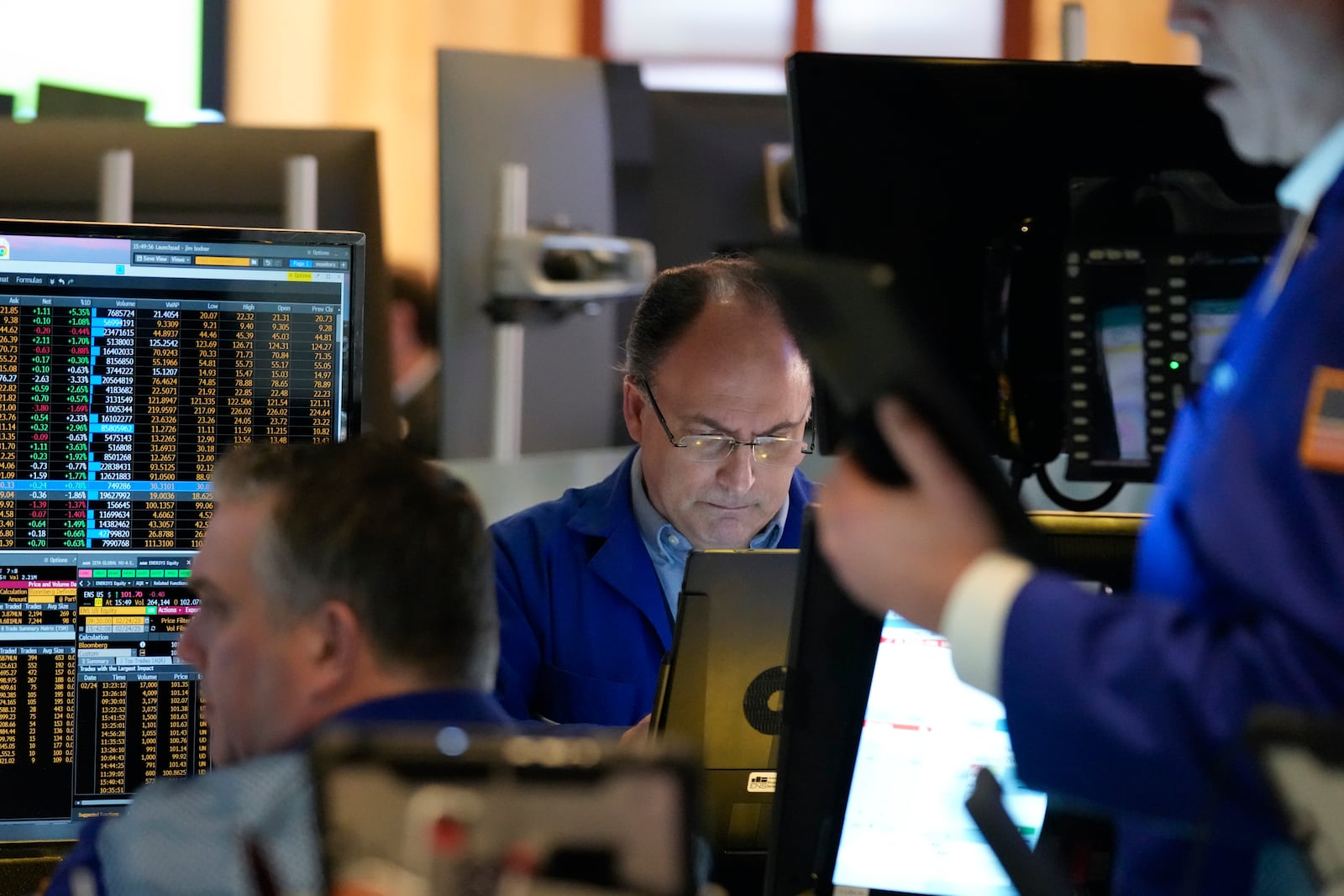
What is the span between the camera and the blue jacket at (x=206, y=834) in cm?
91

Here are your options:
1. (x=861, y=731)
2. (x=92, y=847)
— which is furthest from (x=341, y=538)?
(x=861, y=731)

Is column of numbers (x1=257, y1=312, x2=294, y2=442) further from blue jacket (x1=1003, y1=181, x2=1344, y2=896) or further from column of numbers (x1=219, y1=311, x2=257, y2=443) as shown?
blue jacket (x1=1003, y1=181, x2=1344, y2=896)

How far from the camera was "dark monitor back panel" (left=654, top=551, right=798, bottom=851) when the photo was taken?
1.39 meters

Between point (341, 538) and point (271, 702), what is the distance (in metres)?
0.13

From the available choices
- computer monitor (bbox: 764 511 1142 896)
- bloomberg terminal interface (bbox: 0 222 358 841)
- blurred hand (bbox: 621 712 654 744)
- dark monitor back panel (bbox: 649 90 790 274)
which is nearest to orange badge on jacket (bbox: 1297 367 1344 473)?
computer monitor (bbox: 764 511 1142 896)

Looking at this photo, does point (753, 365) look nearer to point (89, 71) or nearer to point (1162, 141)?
point (1162, 141)

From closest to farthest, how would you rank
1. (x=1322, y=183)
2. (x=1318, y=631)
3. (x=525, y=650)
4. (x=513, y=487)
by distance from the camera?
(x=1318, y=631) → (x=1322, y=183) → (x=525, y=650) → (x=513, y=487)

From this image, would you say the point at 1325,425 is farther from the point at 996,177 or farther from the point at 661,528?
the point at 661,528

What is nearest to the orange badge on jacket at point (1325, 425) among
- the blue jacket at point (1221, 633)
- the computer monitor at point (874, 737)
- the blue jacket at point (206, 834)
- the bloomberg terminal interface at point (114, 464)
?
the blue jacket at point (1221, 633)

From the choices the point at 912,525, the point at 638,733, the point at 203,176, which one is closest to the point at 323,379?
the point at 638,733

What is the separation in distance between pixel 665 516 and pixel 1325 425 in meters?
1.22

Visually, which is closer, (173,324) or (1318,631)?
(1318,631)

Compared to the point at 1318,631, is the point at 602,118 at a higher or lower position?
higher

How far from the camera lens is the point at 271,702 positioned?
3.65 ft
